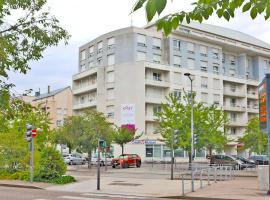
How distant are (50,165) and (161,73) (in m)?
44.4

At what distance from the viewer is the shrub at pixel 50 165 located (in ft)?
87.0

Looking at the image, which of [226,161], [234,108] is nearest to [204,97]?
[234,108]

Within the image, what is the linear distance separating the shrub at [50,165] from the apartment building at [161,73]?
3827cm

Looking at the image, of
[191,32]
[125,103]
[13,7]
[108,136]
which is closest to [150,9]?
[13,7]

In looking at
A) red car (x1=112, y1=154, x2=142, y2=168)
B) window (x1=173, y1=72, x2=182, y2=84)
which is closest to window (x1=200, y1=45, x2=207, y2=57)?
window (x1=173, y1=72, x2=182, y2=84)

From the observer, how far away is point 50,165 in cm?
2709

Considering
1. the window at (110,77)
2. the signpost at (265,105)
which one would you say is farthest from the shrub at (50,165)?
the window at (110,77)

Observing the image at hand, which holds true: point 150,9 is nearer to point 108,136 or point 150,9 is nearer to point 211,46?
point 108,136

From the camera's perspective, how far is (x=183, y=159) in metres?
68.2

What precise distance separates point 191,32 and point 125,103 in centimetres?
1677

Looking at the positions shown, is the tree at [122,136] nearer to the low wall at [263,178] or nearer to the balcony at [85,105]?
the balcony at [85,105]

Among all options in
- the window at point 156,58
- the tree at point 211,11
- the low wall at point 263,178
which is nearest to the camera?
the tree at point 211,11

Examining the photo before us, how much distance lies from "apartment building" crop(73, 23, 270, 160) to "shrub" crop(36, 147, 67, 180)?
→ 38.3 metres

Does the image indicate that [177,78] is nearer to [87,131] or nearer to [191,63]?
[191,63]
